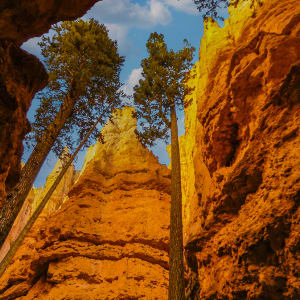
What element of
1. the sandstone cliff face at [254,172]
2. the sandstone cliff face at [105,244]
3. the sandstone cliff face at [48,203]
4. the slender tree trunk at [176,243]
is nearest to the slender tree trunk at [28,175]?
the slender tree trunk at [176,243]

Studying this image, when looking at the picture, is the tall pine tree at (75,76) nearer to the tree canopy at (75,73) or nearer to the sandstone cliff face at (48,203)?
the tree canopy at (75,73)

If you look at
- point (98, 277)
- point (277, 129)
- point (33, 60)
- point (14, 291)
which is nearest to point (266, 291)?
point (277, 129)

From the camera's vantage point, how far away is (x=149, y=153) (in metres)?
23.3

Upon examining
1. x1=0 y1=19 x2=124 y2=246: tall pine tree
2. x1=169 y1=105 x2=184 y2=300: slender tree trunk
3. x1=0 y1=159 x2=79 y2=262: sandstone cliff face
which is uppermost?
x1=0 y1=159 x2=79 y2=262: sandstone cliff face

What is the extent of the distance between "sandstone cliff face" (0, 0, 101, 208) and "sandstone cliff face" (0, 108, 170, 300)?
29.0 feet

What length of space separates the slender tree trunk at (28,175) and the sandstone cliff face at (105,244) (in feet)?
20.4

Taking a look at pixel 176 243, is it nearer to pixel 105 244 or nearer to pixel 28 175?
pixel 28 175

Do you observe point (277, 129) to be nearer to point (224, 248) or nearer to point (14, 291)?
point (224, 248)

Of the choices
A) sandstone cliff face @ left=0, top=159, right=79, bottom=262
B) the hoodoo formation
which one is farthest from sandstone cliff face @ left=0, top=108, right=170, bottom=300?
sandstone cliff face @ left=0, top=159, right=79, bottom=262

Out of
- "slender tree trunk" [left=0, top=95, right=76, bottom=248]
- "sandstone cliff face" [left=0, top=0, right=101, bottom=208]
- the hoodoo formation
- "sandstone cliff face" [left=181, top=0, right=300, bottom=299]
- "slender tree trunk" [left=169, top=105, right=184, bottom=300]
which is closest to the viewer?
"sandstone cliff face" [left=0, top=0, right=101, bottom=208]

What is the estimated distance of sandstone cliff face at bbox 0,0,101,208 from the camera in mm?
4809

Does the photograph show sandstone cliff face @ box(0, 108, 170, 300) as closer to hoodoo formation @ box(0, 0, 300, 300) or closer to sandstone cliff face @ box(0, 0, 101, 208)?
hoodoo formation @ box(0, 0, 300, 300)

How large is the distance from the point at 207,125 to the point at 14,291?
44.9ft

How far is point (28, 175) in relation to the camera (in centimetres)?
867
